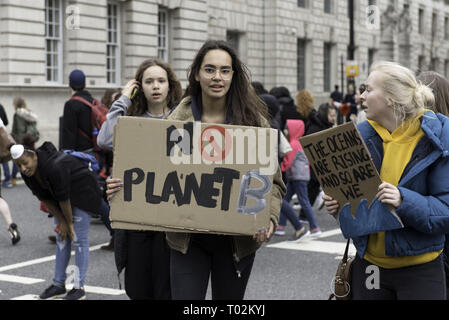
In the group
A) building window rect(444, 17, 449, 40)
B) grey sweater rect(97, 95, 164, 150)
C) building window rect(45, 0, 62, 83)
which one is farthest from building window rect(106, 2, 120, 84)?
building window rect(444, 17, 449, 40)

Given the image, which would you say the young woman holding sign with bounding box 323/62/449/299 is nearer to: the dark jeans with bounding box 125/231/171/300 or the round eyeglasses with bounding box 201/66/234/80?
the round eyeglasses with bounding box 201/66/234/80

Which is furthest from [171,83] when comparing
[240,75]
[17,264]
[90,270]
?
[17,264]

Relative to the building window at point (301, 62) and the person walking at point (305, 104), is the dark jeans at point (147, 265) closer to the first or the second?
the person walking at point (305, 104)

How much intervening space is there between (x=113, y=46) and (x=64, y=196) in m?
19.8

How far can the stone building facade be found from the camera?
21.2m

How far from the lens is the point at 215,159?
368 centimetres

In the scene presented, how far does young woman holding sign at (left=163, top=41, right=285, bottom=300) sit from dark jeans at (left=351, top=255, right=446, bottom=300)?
1.97ft

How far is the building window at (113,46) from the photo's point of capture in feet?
82.8

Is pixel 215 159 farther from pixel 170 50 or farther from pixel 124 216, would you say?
pixel 170 50

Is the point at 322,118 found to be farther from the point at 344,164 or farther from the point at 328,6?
the point at 328,6

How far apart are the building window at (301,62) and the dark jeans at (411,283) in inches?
1371

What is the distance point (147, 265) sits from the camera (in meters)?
4.68

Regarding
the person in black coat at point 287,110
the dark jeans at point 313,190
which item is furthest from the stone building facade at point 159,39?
the dark jeans at point 313,190

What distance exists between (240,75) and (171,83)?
1.26 meters
